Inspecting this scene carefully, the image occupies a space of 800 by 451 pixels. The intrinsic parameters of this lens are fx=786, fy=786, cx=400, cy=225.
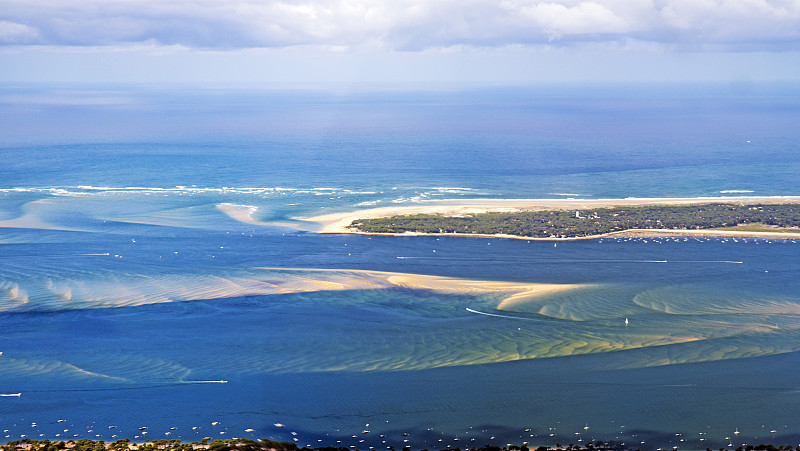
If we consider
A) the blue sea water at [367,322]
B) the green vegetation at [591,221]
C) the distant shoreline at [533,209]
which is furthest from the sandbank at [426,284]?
the green vegetation at [591,221]

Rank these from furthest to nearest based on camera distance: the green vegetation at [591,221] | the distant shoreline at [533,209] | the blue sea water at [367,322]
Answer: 1. the green vegetation at [591,221]
2. the distant shoreline at [533,209]
3. the blue sea water at [367,322]

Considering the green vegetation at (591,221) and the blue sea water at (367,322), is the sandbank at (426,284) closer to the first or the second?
the blue sea water at (367,322)

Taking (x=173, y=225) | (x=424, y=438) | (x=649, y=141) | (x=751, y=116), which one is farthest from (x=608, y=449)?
(x=751, y=116)

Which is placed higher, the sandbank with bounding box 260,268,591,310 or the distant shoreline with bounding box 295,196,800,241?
the distant shoreline with bounding box 295,196,800,241

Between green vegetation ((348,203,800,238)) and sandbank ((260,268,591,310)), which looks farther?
green vegetation ((348,203,800,238))

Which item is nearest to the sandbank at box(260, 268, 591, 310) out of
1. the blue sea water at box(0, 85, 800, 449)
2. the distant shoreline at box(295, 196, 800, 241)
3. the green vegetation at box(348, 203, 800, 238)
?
the blue sea water at box(0, 85, 800, 449)

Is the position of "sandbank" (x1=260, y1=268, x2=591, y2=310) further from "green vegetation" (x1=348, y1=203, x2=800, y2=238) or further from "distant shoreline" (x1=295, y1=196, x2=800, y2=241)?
"green vegetation" (x1=348, y1=203, x2=800, y2=238)

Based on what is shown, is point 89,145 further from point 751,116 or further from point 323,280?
point 751,116
